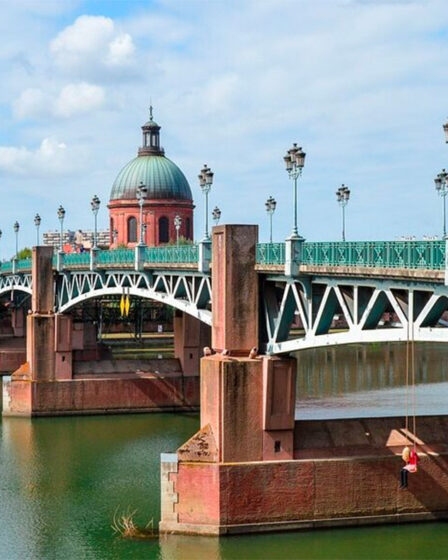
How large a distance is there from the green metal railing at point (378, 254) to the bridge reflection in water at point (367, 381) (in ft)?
63.1

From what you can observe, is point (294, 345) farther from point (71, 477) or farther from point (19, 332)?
point (19, 332)

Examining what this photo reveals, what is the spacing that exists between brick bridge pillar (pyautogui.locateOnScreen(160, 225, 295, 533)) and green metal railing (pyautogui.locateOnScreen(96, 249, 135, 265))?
2052 cm

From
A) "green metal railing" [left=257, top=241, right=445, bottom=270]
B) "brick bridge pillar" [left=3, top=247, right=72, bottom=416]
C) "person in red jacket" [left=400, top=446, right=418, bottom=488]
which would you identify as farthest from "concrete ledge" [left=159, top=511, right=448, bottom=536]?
"brick bridge pillar" [left=3, top=247, right=72, bottom=416]

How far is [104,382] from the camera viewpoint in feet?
188

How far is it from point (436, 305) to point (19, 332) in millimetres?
58393

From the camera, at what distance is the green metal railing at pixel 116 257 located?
54.8m

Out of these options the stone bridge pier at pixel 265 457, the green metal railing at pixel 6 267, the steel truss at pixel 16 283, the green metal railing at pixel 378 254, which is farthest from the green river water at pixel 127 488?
the green metal railing at pixel 6 267

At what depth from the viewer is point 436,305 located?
27656 mm

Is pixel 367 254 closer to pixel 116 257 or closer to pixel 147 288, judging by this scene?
pixel 147 288

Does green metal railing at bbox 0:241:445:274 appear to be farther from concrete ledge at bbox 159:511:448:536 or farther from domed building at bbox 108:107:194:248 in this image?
domed building at bbox 108:107:194:248

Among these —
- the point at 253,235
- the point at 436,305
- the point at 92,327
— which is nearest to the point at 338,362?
the point at 92,327

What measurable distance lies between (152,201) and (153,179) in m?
2.05

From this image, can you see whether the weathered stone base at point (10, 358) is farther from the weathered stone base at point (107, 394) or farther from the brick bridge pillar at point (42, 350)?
the weathered stone base at point (107, 394)

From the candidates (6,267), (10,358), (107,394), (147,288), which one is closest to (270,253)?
(147,288)
